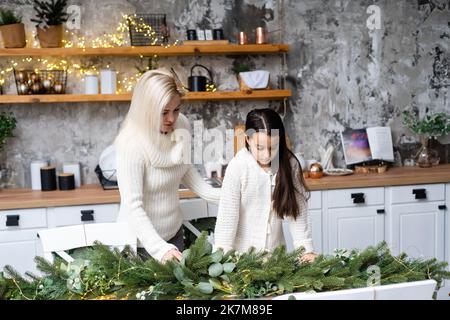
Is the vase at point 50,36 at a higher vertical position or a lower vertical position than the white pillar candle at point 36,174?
higher

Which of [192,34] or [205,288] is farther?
[192,34]

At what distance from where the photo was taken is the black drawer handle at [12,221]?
3526 millimetres

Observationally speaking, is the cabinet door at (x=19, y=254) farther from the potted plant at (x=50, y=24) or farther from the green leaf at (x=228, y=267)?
the green leaf at (x=228, y=267)

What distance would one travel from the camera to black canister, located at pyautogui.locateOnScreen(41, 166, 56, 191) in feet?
12.8

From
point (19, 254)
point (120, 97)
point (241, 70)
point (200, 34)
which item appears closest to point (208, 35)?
point (200, 34)

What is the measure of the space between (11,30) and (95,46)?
565mm

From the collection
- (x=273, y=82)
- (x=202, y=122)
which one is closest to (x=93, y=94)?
(x=202, y=122)

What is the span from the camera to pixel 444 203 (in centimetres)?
410

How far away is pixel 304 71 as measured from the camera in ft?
14.5

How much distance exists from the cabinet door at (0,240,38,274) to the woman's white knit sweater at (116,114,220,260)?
1.43m

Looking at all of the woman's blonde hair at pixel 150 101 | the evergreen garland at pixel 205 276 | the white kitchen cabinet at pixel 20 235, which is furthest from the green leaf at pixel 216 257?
the white kitchen cabinet at pixel 20 235

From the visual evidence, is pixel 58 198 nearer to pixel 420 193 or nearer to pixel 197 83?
pixel 197 83

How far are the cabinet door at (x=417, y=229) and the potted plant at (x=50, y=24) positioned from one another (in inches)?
101
